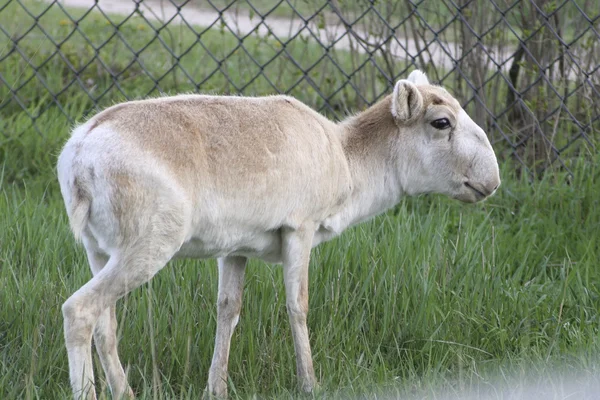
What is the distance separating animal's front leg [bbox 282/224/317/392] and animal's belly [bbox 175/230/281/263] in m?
0.07

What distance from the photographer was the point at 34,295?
4.28 m

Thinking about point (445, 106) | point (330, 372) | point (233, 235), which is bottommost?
point (330, 372)

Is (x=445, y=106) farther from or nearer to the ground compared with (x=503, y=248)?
farther from the ground

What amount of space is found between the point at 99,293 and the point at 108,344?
1.33 feet

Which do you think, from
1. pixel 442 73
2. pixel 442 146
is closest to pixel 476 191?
pixel 442 146

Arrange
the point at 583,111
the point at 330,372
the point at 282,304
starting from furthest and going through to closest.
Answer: the point at 583,111 → the point at 282,304 → the point at 330,372

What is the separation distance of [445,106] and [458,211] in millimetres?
1748

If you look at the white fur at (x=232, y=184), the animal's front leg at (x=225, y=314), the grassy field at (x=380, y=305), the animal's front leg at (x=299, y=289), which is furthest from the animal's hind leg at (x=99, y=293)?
the animal's front leg at (x=225, y=314)

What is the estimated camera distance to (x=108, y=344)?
3.72 meters

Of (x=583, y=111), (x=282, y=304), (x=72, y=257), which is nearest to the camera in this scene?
(x=282, y=304)

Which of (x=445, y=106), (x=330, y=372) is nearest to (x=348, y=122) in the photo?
(x=445, y=106)

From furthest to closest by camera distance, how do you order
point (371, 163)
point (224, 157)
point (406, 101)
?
point (371, 163)
point (406, 101)
point (224, 157)

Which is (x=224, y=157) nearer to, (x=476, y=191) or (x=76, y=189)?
(x=76, y=189)

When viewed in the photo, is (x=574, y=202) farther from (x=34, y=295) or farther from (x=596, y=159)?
(x=34, y=295)
